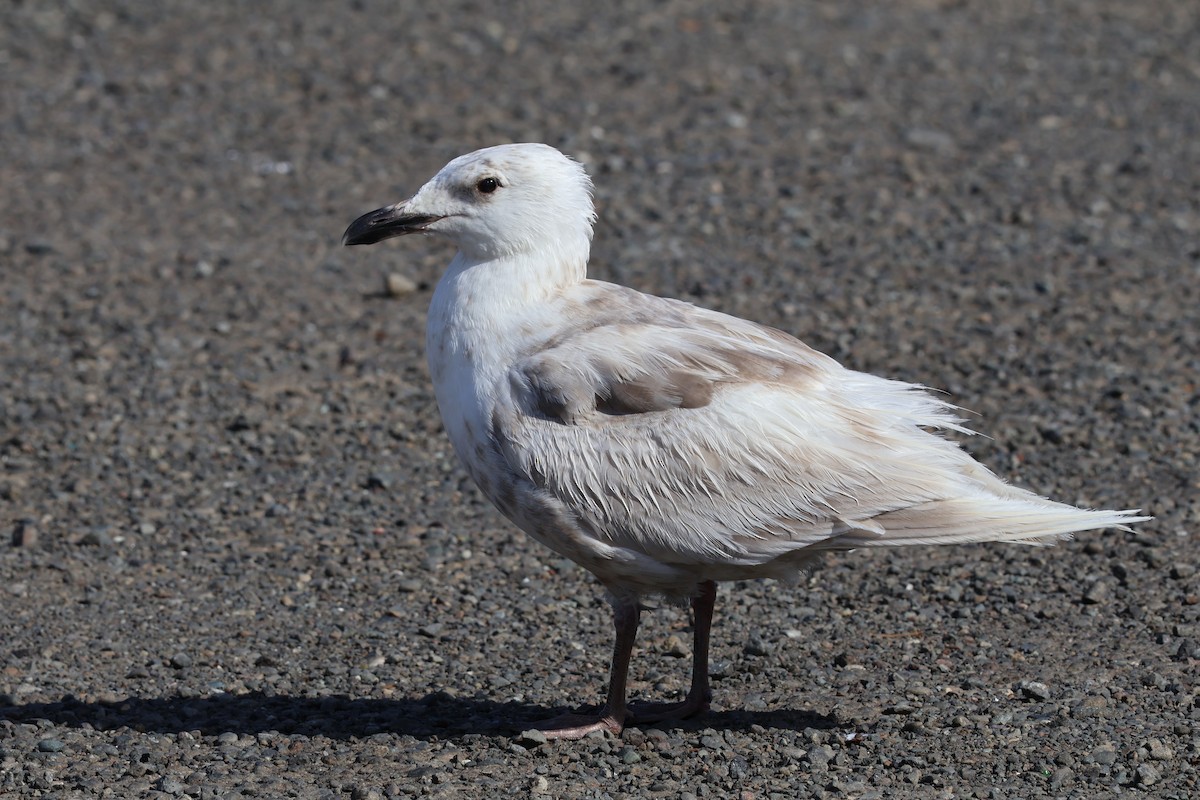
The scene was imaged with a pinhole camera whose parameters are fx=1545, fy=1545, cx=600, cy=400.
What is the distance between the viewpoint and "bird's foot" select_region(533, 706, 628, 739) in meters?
5.52

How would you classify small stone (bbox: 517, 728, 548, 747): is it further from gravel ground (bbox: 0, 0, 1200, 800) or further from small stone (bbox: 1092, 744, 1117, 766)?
small stone (bbox: 1092, 744, 1117, 766)

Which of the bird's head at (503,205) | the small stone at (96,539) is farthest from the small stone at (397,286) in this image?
the bird's head at (503,205)

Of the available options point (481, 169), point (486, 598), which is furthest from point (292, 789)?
point (481, 169)

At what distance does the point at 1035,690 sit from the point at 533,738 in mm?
1898

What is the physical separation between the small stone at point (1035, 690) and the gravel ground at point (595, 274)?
2 cm

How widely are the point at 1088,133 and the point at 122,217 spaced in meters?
7.55

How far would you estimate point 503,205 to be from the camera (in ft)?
18.4

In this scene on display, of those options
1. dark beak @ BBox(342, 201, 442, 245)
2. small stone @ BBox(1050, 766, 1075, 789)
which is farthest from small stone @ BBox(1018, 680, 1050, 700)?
dark beak @ BBox(342, 201, 442, 245)

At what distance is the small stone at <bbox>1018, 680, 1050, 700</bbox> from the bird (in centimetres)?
81

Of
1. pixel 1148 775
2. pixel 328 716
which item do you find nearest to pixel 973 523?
pixel 1148 775

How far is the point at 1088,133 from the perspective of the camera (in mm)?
12461

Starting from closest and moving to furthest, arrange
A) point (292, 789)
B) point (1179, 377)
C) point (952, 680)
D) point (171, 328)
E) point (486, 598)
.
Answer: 1. point (292, 789)
2. point (952, 680)
3. point (486, 598)
4. point (1179, 377)
5. point (171, 328)

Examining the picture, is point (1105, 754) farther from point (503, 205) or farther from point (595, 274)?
point (595, 274)

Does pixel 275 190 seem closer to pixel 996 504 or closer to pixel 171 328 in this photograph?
pixel 171 328
